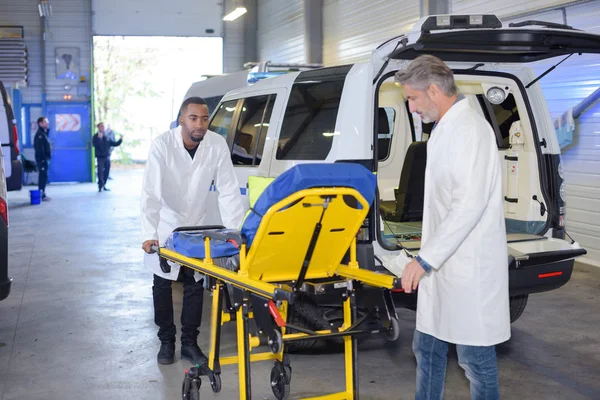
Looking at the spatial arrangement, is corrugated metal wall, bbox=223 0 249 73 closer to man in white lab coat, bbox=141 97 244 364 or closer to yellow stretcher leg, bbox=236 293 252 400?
man in white lab coat, bbox=141 97 244 364

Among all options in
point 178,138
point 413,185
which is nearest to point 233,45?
point 413,185

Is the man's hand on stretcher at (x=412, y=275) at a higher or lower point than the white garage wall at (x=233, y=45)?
lower

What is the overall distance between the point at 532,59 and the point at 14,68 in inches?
716

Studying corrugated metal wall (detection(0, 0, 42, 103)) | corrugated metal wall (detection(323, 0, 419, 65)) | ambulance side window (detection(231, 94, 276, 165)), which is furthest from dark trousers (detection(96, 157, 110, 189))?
ambulance side window (detection(231, 94, 276, 165))

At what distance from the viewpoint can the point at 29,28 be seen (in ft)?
69.2

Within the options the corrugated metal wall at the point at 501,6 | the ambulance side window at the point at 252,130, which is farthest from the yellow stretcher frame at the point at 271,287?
the corrugated metal wall at the point at 501,6

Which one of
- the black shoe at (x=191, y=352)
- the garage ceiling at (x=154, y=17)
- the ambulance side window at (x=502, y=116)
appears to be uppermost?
the garage ceiling at (x=154, y=17)

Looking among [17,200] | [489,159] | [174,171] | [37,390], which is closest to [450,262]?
[489,159]

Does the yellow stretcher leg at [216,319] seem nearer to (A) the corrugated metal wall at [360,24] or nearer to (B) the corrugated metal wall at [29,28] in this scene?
(A) the corrugated metal wall at [360,24]

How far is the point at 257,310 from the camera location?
12.1ft

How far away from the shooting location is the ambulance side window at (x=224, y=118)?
671 centimetres

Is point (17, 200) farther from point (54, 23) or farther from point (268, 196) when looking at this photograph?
point (268, 196)

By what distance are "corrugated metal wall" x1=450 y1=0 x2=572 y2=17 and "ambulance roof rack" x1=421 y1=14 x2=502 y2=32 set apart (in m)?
4.92

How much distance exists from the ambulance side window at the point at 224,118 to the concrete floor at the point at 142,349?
163 centimetres
